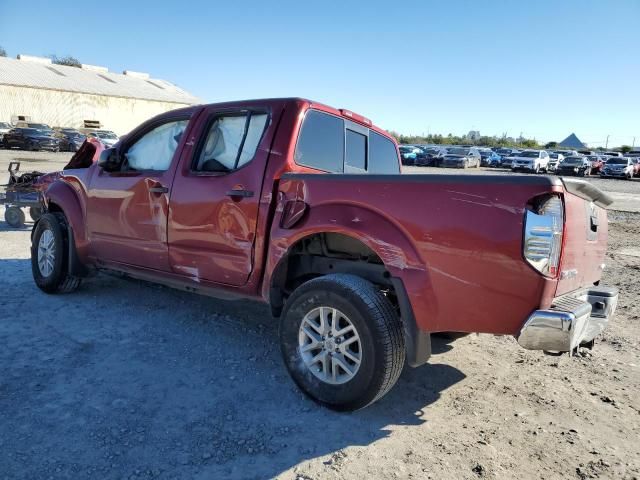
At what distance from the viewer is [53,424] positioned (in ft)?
9.36

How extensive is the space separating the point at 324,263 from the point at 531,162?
125ft

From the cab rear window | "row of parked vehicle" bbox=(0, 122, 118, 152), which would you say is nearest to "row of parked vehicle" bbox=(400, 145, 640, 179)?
"row of parked vehicle" bbox=(0, 122, 118, 152)

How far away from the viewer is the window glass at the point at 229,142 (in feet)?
12.5

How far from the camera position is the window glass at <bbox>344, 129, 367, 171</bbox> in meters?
4.41

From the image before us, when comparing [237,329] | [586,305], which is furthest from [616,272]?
[237,329]

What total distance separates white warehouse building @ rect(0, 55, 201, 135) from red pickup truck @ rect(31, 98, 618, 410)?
46.8 meters

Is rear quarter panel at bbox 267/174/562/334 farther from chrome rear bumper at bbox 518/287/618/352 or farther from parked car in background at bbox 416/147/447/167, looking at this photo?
parked car in background at bbox 416/147/447/167

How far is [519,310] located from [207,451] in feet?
5.97

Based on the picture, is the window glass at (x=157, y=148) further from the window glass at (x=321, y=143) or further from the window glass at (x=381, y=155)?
the window glass at (x=381, y=155)

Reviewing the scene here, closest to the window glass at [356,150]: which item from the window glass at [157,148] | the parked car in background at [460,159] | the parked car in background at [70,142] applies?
the window glass at [157,148]

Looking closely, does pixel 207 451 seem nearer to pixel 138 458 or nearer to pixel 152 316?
pixel 138 458

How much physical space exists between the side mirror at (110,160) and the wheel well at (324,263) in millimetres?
2204

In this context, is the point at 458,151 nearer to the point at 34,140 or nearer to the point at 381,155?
the point at 34,140

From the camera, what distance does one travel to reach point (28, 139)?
31.9m
